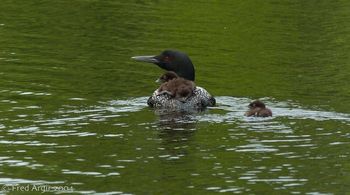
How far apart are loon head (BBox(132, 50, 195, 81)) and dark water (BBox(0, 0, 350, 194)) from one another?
2.07 ft

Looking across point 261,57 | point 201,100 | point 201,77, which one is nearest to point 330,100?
point 201,100

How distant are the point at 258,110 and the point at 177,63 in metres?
4.04

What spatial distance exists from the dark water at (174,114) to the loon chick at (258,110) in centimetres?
17

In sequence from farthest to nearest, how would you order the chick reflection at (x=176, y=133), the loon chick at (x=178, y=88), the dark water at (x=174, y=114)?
the loon chick at (x=178, y=88), the chick reflection at (x=176, y=133), the dark water at (x=174, y=114)

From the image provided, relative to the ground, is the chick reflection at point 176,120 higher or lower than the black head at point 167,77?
lower

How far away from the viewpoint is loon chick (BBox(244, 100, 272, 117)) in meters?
20.0

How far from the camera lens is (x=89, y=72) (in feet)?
84.3

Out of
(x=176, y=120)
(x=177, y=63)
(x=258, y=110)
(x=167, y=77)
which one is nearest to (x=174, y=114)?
(x=176, y=120)

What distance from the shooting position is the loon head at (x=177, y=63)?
930 inches

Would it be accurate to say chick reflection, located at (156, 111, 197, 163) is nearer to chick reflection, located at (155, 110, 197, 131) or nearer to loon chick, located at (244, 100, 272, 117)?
chick reflection, located at (155, 110, 197, 131)

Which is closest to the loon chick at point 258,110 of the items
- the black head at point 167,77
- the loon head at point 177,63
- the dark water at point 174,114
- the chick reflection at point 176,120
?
the dark water at point 174,114

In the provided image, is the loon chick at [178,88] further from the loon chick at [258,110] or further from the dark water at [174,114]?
the loon chick at [258,110]

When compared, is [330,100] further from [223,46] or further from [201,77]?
[223,46]

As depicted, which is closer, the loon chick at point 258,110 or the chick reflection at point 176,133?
the chick reflection at point 176,133
